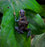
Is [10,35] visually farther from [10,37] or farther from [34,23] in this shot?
[34,23]

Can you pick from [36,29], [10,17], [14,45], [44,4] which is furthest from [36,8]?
[44,4]

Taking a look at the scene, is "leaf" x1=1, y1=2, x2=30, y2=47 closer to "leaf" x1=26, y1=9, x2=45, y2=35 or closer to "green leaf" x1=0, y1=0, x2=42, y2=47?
"green leaf" x1=0, y1=0, x2=42, y2=47

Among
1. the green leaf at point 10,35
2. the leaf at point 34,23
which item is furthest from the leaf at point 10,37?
the leaf at point 34,23

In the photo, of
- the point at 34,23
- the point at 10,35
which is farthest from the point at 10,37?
the point at 34,23

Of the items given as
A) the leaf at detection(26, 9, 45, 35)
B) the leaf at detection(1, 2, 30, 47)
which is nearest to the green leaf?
the leaf at detection(1, 2, 30, 47)

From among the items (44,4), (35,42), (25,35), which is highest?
(25,35)

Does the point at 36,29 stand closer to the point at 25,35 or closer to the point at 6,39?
the point at 25,35

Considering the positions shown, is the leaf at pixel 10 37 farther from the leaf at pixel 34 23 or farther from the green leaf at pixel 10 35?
the leaf at pixel 34 23

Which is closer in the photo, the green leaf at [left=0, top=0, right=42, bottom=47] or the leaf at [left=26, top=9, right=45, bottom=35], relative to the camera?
the green leaf at [left=0, top=0, right=42, bottom=47]

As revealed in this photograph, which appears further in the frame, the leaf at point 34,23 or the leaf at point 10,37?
the leaf at point 34,23

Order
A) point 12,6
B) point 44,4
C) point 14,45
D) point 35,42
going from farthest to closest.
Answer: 1. point 44,4
2. point 35,42
3. point 12,6
4. point 14,45

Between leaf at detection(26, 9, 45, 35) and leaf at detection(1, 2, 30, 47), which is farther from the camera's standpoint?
leaf at detection(26, 9, 45, 35)
